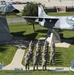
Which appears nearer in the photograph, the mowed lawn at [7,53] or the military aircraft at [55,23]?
the mowed lawn at [7,53]

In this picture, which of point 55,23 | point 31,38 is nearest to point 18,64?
point 55,23

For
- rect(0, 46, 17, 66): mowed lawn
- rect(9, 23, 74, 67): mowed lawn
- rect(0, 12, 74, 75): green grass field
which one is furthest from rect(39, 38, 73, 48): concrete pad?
rect(0, 46, 17, 66): mowed lawn

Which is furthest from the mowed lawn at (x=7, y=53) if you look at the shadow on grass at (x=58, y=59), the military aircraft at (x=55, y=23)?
the military aircraft at (x=55, y=23)

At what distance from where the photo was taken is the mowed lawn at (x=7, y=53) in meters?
33.9

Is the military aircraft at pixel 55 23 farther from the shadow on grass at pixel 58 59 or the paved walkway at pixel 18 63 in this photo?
the paved walkway at pixel 18 63

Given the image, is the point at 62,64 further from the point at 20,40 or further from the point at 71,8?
the point at 71,8

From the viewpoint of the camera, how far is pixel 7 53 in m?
36.8

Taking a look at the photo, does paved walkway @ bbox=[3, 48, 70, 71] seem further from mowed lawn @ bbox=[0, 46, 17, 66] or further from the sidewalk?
mowed lawn @ bbox=[0, 46, 17, 66]

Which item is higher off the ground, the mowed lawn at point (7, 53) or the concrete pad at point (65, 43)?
the mowed lawn at point (7, 53)

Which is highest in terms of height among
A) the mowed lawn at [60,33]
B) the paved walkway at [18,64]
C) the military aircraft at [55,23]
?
the military aircraft at [55,23]

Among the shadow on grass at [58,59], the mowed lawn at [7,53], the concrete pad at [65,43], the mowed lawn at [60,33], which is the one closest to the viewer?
the shadow on grass at [58,59]

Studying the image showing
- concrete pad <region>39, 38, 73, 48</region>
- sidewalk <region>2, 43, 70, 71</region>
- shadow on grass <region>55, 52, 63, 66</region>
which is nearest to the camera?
sidewalk <region>2, 43, 70, 71</region>

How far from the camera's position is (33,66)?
30156 millimetres

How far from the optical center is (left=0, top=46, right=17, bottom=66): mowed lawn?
111 feet
